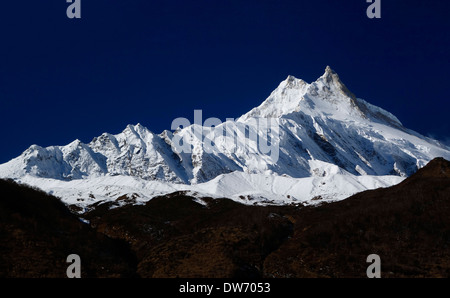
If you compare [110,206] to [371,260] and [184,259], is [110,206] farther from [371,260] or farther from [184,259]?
[371,260]

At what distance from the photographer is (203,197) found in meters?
61.2

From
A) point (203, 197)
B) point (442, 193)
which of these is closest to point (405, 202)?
point (442, 193)

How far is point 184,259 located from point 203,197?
38.1 m

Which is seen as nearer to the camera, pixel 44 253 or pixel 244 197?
pixel 44 253

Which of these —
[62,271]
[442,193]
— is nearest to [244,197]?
[442,193]

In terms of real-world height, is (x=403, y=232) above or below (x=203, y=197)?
below

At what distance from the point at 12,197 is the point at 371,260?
24.1m

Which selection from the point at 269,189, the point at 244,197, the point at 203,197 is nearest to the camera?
the point at 203,197

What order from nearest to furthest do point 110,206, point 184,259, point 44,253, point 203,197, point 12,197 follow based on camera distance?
point 44,253
point 184,259
point 12,197
point 110,206
point 203,197

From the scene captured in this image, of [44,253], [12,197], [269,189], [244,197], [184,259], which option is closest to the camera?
[44,253]

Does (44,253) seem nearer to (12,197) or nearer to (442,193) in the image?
(12,197)
